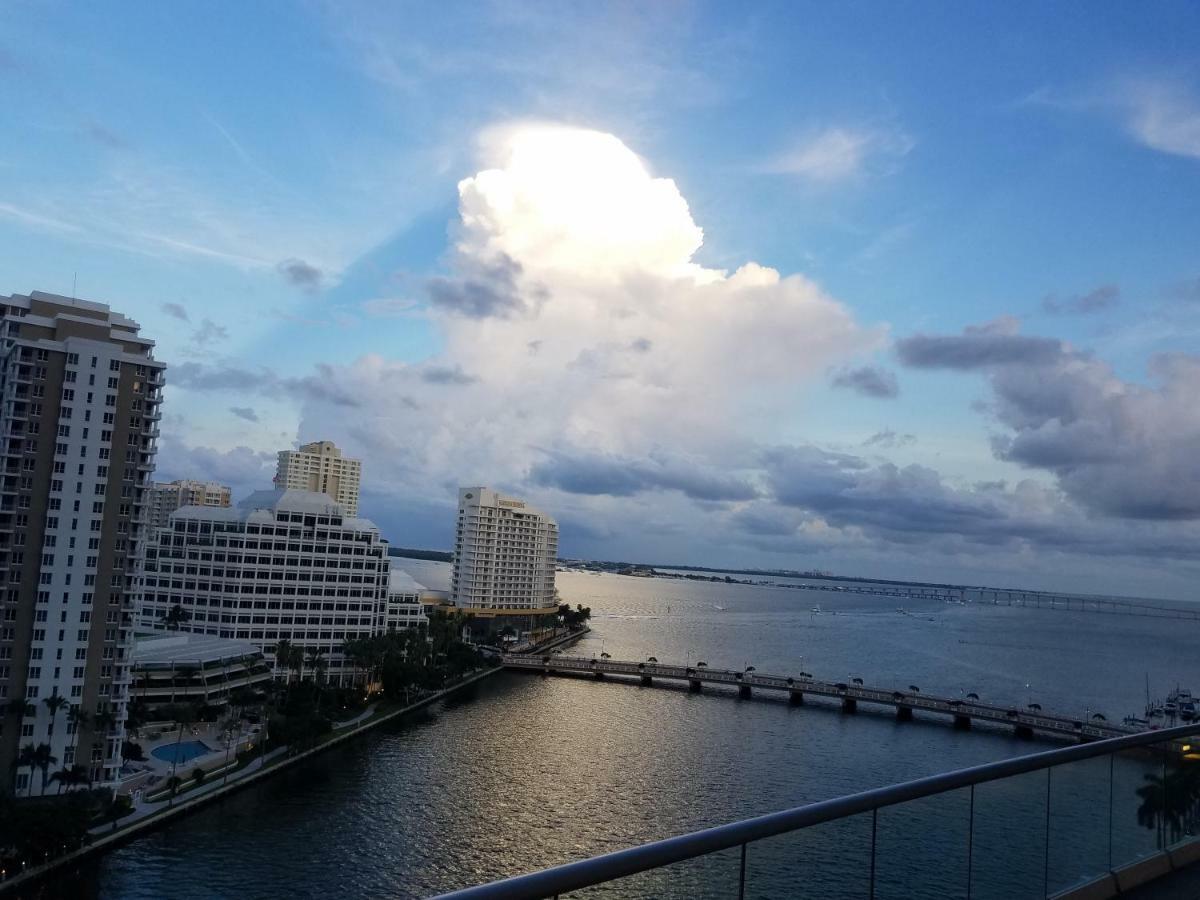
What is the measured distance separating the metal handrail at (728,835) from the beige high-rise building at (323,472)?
84995 millimetres

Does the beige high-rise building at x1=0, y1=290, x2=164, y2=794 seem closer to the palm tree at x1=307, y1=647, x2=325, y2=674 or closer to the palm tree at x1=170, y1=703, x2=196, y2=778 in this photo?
the palm tree at x1=170, y1=703, x2=196, y2=778

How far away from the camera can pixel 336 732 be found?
28578 mm

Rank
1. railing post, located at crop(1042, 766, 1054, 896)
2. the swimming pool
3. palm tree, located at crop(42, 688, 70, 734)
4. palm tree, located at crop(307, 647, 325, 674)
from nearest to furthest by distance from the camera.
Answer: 1. railing post, located at crop(1042, 766, 1054, 896)
2. palm tree, located at crop(42, 688, 70, 734)
3. the swimming pool
4. palm tree, located at crop(307, 647, 325, 674)

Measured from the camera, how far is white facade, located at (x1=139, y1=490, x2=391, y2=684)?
36844 millimetres

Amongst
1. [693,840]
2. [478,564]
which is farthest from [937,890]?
[478,564]

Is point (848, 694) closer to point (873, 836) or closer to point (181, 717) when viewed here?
point (181, 717)

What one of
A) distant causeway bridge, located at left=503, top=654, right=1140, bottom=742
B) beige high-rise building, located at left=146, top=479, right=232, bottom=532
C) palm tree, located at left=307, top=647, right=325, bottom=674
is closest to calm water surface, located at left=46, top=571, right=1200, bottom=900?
distant causeway bridge, located at left=503, top=654, right=1140, bottom=742

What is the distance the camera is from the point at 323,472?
87.9m

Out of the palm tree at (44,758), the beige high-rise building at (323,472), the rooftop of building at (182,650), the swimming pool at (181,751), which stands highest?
the beige high-rise building at (323,472)

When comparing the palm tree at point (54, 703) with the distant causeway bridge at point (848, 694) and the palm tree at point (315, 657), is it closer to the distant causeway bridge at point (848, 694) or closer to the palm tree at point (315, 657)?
→ the palm tree at point (315, 657)

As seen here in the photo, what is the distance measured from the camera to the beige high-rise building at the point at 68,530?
65.5 feet

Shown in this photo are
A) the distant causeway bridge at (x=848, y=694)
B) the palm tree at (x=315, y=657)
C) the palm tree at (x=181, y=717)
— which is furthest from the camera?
the distant causeway bridge at (x=848, y=694)

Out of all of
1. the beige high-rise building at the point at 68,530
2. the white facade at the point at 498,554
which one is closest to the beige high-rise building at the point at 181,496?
the white facade at the point at 498,554

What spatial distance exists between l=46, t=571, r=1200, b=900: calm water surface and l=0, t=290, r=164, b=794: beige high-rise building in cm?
404
